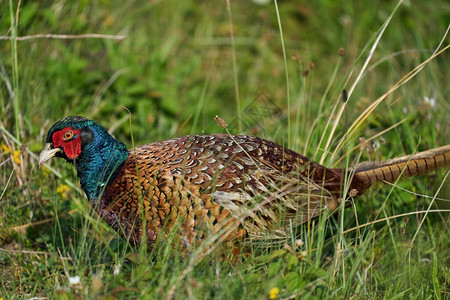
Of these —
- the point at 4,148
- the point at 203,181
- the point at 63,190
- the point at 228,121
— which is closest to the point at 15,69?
the point at 4,148

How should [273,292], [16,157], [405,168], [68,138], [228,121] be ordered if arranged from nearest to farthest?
[273,292]
[68,138]
[405,168]
[16,157]
[228,121]

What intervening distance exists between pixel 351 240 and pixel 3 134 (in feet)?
6.98

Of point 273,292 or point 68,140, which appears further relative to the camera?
point 68,140

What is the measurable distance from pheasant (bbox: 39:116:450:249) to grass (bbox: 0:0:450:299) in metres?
0.14

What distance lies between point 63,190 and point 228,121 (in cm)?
179

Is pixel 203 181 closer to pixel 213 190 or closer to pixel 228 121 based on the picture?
pixel 213 190

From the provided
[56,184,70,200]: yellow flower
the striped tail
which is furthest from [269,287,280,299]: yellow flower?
[56,184,70,200]: yellow flower

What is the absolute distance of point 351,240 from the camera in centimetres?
340

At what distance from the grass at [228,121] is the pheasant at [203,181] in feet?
0.46

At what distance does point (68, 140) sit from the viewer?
10.8 ft

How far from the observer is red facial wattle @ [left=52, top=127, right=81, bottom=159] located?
328 cm

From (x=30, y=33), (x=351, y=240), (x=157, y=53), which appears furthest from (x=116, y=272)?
(x=157, y=53)

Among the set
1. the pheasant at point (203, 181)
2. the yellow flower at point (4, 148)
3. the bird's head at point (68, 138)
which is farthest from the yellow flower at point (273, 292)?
the yellow flower at point (4, 148)

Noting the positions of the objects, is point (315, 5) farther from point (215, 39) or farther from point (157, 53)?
point (157, 53)
